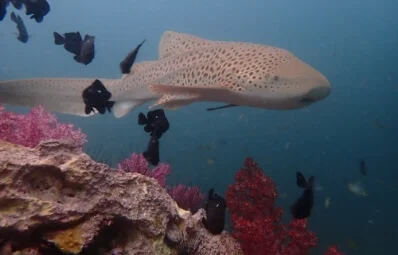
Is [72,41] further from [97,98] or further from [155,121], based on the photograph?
[155,121]

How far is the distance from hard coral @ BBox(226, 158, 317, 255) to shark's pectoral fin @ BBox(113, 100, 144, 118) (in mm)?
2672

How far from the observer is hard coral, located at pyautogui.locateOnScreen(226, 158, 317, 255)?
426 centimetres

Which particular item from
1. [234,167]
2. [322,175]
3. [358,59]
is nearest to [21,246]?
[234,167]

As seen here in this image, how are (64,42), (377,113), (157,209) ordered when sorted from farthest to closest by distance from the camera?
(377,113), (64,42), (157,209)

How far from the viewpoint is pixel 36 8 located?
18.4 feet

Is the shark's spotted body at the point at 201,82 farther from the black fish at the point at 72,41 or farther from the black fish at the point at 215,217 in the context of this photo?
the black fish at the point at 215,217

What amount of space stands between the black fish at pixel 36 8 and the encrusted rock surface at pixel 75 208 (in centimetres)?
383

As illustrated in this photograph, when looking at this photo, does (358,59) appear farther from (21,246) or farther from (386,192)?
(21,246)

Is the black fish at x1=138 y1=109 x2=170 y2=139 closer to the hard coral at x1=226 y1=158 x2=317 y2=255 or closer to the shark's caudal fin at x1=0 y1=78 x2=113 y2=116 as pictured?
the hard coral at x1=226 y1=158 x2=317 y2=255

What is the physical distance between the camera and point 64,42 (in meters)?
6.00

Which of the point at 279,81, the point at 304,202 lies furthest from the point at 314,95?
the point at 304,202

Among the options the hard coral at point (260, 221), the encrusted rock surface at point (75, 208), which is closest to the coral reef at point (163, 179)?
the hard coral at point (260, 221)

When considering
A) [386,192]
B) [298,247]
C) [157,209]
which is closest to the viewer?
[157,209]

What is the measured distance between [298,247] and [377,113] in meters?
89.3
